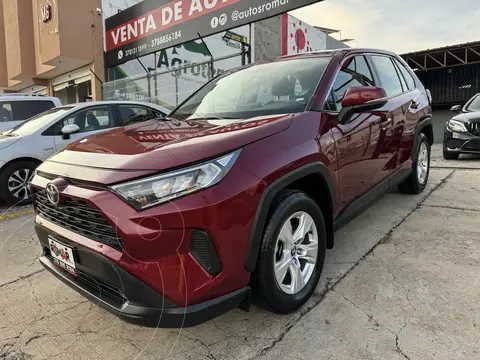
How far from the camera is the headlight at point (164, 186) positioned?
5.74 feet

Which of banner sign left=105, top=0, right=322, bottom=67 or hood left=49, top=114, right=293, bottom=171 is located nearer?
hood left=49, top=114, right=293, bottom=171

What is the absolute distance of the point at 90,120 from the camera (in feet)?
20.7

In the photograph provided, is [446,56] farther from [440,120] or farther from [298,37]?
[298,37]

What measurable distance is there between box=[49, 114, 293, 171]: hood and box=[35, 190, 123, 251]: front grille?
0.76 ft

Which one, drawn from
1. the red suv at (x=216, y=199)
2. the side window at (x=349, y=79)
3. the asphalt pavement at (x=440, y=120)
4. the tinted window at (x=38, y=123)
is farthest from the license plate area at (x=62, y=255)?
the asphalt pavement at (x=440, y=120)

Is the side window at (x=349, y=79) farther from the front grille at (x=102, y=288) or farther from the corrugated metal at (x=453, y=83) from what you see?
the corrugated metal at (x=453, y=83)

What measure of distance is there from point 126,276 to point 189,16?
32.7 feet

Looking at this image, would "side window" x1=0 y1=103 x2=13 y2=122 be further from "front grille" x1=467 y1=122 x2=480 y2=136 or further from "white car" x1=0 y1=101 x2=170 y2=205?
"front grille" x1=467 y1=122 x2=480 y2=136

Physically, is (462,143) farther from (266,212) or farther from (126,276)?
(126,276)

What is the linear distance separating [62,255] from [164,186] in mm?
859

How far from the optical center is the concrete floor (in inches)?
80.3

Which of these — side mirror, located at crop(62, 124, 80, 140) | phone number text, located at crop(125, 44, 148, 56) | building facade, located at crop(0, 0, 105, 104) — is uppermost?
building facade, located at crop(0, 0, 105, 104)

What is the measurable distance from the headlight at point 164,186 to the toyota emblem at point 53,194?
1.44 feet

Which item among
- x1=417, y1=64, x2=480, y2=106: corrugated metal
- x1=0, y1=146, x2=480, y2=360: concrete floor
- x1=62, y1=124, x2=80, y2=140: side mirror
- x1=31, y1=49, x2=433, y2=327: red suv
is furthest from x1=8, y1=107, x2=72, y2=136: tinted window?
x1=417, y1=64, x2=480, y2=106: corrugated metal
